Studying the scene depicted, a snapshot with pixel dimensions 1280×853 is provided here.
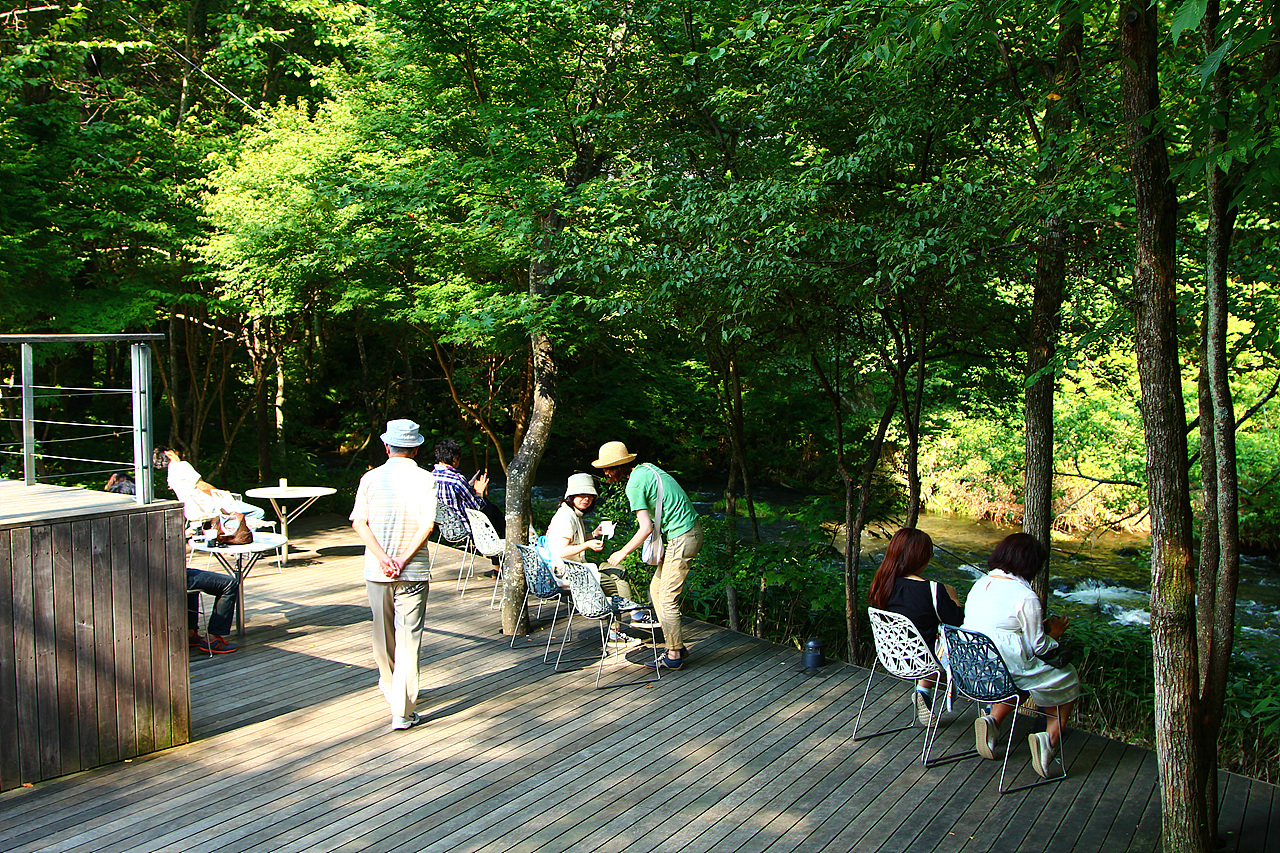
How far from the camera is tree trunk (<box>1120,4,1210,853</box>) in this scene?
10.9 ft

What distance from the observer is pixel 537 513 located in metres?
13.6

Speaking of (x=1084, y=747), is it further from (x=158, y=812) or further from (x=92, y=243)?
(x=92, y=243)

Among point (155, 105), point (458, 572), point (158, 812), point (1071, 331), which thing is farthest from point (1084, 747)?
point (155, 105)

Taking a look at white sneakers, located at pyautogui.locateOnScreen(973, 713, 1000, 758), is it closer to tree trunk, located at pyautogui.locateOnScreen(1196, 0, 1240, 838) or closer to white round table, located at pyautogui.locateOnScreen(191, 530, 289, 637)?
tree trunk, located at pyautogui.locateOnScreen(1196, 0, 1240, 838)

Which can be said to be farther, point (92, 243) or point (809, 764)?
point (92, 243)

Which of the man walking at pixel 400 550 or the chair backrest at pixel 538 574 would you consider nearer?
the man walking at pixel 400 550

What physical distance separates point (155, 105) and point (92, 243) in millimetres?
3160

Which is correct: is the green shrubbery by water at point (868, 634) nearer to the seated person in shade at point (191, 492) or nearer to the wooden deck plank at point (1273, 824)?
the wooden deck plank at point (1273, 824)

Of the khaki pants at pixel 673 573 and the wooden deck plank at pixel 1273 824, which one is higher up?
the khaki pants at pixel 673 573

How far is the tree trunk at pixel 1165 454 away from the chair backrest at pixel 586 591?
9.89 ft

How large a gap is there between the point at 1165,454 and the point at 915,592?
1635mm

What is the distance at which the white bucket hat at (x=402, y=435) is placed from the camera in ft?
16.0

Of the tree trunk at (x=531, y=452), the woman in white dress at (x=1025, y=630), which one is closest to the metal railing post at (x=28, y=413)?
the tree trunk at (x=531, y=452)

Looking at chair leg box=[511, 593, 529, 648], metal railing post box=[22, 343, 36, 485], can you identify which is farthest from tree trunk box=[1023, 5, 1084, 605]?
metal railing post box=[22, 343, 36, 485]
